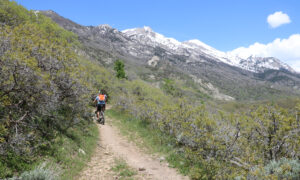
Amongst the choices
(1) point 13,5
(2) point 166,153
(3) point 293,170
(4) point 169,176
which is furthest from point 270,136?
(1) point 13,5

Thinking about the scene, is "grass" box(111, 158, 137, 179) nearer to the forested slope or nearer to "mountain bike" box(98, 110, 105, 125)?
the forested slope

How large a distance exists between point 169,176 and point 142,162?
1.70 metres

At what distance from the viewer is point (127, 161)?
334 inches

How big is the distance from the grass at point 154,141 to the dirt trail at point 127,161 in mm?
383

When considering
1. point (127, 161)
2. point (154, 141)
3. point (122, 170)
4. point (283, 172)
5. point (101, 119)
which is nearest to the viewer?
point (283, 172)

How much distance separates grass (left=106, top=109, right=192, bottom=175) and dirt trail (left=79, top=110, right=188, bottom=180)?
0.38 metres

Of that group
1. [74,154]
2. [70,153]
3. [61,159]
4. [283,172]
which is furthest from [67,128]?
[283,172]

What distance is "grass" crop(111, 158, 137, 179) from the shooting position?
7.03 meters

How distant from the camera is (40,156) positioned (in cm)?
614

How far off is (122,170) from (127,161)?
1.03 metres

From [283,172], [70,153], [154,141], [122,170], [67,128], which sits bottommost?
[122,170]

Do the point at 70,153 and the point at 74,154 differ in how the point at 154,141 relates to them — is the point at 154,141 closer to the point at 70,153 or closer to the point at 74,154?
the point at 74,154

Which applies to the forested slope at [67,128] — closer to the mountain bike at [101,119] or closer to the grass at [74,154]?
the grass at [74,154]

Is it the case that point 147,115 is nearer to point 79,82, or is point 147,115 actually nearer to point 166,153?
point 166,153
